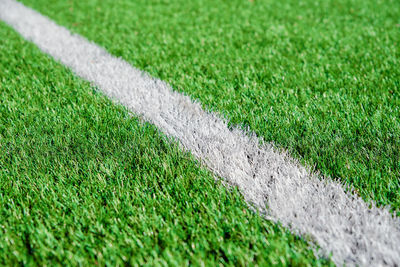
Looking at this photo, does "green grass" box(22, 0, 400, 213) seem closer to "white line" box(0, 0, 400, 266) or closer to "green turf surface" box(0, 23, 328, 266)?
"white line" box(0, 0, 400, 266)

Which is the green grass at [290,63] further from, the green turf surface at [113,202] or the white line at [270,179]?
the green turf surface at [113,202]

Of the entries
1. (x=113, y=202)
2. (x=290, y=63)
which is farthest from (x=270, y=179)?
(x=290, y=63)

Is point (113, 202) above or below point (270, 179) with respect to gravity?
below

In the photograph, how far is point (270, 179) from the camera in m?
1.61

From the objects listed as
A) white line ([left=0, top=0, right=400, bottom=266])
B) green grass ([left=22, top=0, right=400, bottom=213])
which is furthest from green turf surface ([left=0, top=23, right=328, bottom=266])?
green grass ([left=22, top=0, right=400, bottom=213])

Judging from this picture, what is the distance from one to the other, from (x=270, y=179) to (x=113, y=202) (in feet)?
2.16

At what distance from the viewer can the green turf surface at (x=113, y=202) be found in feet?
4.16

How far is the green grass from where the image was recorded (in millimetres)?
1771

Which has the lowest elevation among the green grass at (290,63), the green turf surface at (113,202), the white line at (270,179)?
the green turf surface at (113,202)

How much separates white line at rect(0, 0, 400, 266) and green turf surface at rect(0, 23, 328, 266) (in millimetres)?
84

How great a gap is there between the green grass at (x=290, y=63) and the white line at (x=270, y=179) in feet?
0.34

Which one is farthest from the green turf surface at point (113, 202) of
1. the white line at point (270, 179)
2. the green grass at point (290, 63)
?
the green grass at point (290, 63)

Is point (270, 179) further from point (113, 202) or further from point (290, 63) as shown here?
point (290, 63)

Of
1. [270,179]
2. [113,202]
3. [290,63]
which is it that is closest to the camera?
[113,202]
